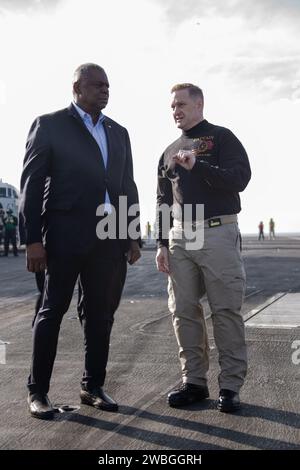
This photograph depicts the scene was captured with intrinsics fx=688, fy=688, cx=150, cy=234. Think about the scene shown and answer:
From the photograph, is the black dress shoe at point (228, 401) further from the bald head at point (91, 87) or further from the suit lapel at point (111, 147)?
the bald head at point (91, 87)

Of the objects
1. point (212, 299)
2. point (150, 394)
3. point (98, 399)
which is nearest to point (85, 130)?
point (212, 299)

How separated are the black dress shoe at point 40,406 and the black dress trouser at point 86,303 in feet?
0.13

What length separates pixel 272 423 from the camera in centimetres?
388

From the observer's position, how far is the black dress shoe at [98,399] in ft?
13.7

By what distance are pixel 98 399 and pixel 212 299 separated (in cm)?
95

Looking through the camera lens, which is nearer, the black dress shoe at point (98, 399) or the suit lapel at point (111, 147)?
the black dress shoe at point (98, 399)

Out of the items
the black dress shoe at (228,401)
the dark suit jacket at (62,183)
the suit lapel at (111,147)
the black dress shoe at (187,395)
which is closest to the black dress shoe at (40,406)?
the black dress shoe at (187,395)

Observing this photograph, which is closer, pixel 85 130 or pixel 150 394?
pixel 85 130

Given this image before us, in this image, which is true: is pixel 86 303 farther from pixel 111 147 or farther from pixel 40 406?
pixel 111 147

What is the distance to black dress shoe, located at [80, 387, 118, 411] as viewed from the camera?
4188 millimetres

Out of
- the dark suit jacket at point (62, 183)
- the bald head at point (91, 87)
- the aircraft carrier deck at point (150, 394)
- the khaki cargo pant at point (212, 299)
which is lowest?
the aircraft carrier deck at point (150, 394)

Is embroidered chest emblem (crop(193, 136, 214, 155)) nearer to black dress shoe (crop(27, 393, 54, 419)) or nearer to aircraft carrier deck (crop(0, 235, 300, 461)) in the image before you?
aircraft carrier deck (crop(0, 235, 300, 461))

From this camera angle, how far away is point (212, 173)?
4266mm
